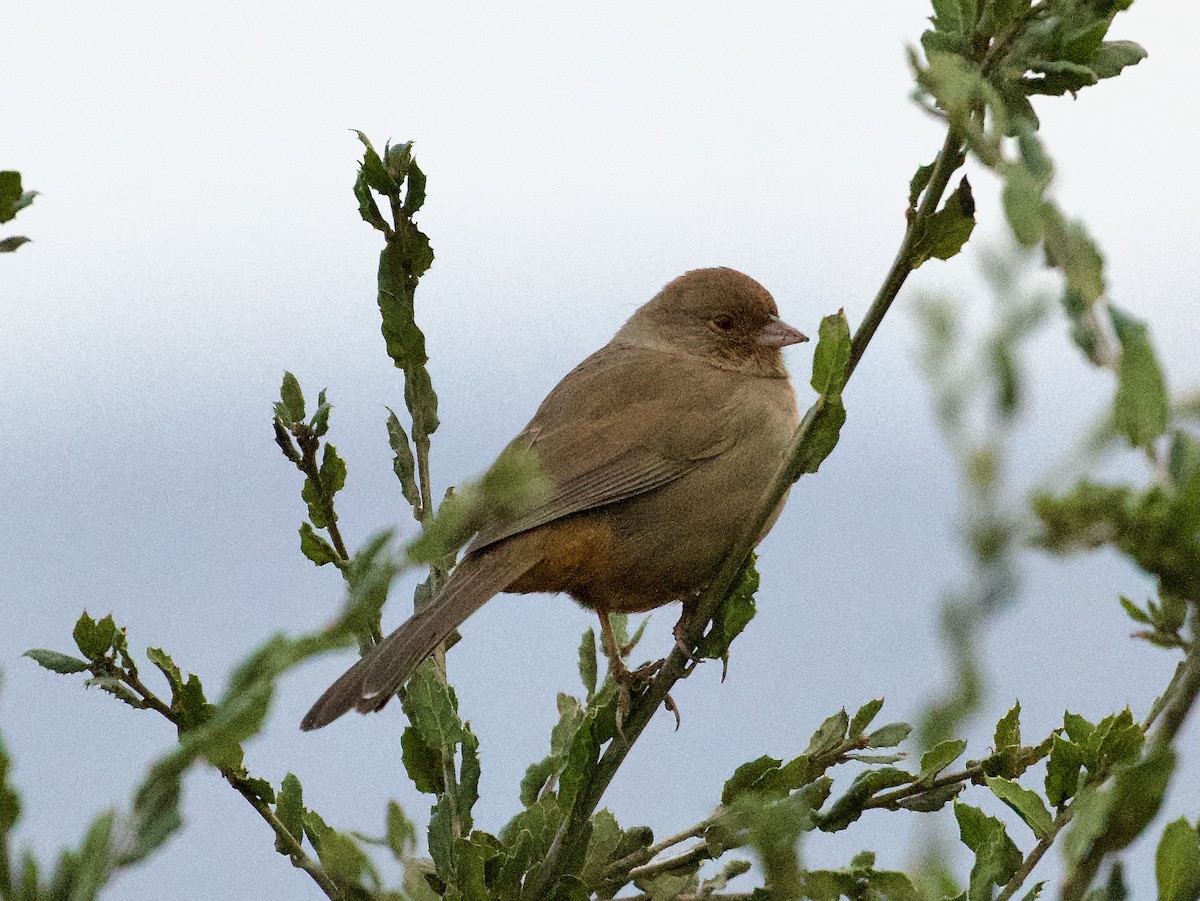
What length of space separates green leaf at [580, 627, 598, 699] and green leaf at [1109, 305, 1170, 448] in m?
2.69

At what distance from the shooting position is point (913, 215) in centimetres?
183

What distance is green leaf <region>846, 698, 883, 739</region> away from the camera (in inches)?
107

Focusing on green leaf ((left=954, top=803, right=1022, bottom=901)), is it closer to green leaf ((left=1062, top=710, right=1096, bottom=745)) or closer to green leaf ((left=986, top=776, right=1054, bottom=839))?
green leaf ((left=986, top=776, right=1054, bottom=839))

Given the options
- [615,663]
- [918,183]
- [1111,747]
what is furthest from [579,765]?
[615,663]

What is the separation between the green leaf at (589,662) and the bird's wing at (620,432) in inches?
19.9

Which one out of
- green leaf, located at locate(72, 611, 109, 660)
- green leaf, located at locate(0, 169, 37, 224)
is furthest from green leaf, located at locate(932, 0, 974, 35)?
green leaf, located at locate(72, 611, 109, 660)

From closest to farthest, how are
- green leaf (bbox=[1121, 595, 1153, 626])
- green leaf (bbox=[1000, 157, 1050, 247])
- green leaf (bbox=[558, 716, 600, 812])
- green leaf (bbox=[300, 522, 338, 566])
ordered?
green leaf (bbox=[1000, 157, 1050, 247]) < green leaf (bbox=[1121, 595, 1153, 626]) < green leaf (bbox=[558, 716, 600, 812]) < green leaf (bbox=[300, 522, 338, 566])

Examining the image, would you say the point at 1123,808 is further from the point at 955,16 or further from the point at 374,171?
the point at 374,171

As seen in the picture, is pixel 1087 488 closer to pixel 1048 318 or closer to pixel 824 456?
pixel 1048 318

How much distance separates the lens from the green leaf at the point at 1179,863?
990 mm

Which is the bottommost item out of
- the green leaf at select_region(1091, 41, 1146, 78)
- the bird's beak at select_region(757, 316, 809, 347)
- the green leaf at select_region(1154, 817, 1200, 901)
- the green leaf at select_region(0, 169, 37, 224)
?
the green leaf at select_region(1154, 817, 1200, 901)

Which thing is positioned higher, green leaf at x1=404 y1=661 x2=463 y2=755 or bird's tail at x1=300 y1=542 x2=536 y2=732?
bird's tail at x1=300 y1=542 x2=536 y2=732

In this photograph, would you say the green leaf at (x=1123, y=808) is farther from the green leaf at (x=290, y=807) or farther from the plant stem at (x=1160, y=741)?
the green leaf at (x=290, y=807)

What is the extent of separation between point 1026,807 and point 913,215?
837mm
